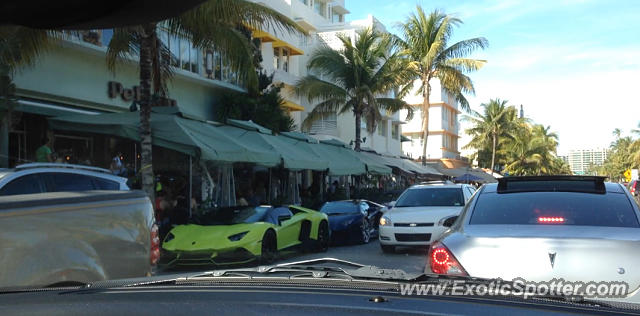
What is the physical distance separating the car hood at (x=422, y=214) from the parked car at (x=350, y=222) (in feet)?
6.71

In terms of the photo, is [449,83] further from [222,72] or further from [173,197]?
[173,197]

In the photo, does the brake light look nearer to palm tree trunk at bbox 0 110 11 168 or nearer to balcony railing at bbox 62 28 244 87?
palm tree trunk at bbox 0 110 11 168

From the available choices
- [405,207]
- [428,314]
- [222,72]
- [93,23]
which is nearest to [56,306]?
[428,314]

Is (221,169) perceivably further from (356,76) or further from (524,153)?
(524,153)

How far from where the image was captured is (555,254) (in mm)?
3865

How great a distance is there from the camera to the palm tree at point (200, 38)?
1203cm

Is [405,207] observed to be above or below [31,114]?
below

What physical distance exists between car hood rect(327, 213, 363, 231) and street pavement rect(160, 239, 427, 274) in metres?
0.52

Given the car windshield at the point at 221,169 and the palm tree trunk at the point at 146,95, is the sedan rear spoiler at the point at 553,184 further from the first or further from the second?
the palm tree trunk at the point at 146,95

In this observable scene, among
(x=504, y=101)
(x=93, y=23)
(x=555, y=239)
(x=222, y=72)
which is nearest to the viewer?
(x=93, y=23)

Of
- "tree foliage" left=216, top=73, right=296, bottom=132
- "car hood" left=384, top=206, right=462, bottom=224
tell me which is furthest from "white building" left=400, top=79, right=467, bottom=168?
"car hood" left=384, top=206, right=462, bottom=224

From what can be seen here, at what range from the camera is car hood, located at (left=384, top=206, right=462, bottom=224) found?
1212 cm

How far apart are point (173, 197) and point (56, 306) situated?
13.3 metres

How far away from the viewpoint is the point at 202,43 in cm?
1331
